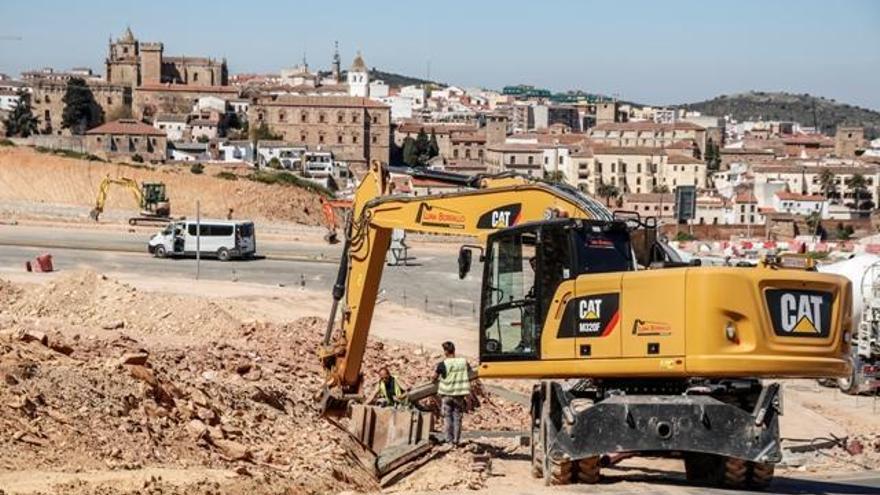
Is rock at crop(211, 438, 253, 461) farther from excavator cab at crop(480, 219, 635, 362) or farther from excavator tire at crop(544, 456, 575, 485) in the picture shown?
excavator tire at crop(544, 456, 575, 485)

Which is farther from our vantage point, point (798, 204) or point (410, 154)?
point (410, 154)

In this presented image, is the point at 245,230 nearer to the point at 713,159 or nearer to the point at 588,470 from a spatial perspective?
the point at 588,470

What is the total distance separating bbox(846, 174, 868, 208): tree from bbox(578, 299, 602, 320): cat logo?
502ft

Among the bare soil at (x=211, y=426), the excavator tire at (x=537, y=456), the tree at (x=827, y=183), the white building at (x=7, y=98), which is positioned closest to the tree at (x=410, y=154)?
the tree at (x=827, y=183)

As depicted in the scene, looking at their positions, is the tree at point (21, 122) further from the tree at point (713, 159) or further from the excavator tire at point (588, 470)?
the excavator tire at point (588, 470)

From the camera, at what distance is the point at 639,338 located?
50.0 ft

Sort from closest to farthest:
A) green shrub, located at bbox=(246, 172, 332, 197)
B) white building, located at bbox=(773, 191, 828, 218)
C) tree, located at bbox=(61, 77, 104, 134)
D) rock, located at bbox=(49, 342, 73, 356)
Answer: rock, located at bbox=(49, 342, 73, 356)
green shrub, located at bbox=(246, 172, 332, 197)
white building, located at bbox=(773, 191, 828, 218)
tree, located at bbox=(61, 77, 104, 134)

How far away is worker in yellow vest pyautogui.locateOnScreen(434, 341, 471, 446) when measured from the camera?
61.4 feet

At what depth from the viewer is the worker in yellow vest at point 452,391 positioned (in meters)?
18.7

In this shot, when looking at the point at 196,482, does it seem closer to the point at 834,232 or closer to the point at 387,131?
the point at 834,232

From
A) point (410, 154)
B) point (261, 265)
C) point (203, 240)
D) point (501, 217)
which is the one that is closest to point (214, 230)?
point (203, 240)

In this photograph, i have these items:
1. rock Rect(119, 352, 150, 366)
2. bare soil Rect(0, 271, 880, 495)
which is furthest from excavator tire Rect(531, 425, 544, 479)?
rock Rect(119, 352, 150, 366)

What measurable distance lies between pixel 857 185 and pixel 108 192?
103m

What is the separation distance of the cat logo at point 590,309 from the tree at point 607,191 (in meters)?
137
